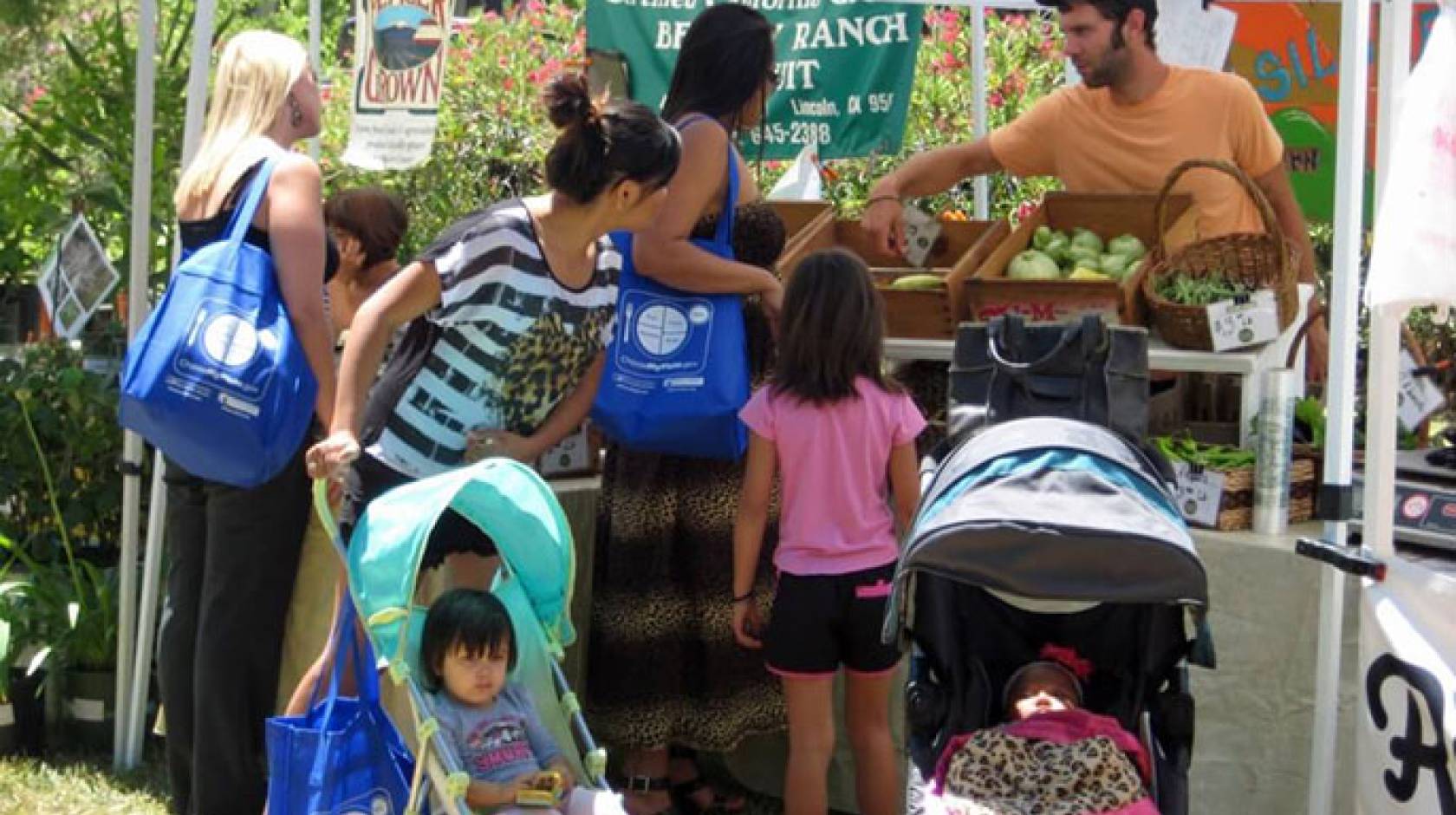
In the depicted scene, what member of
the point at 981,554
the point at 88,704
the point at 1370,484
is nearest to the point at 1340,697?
the point at 1370,484

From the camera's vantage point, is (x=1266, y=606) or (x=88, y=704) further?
(x=88, y=704)

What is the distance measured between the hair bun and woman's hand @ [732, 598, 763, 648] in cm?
137

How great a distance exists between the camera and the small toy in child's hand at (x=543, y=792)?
3.97 metres

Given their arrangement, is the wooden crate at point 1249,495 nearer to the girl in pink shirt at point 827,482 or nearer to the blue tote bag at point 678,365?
the girl in pink shirt at point 827,482

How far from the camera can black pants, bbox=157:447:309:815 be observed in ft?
15.7

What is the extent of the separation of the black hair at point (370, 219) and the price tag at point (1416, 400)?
11.8 ft

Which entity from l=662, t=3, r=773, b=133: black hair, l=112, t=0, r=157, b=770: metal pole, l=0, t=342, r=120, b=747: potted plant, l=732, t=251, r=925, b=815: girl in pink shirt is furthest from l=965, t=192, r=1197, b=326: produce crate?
l=0, t=342, r=120, b=747: potted plant

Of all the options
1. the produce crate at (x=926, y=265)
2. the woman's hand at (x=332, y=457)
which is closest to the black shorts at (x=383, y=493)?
the woman's hand at (x=332, y=457)

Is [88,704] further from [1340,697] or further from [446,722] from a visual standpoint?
[1340,697]

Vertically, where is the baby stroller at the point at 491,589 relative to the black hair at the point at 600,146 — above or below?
below

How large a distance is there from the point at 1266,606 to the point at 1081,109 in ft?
5.92

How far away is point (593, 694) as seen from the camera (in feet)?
17.1

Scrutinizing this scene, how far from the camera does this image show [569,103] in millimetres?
4289

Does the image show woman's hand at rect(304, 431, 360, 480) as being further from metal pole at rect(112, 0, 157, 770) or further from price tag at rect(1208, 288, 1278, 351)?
price tag at rect(1208, 288, 1278, 351)
